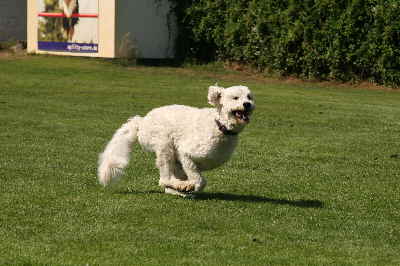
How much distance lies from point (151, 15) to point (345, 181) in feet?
73.6

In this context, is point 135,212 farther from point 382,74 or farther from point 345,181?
point 382,74

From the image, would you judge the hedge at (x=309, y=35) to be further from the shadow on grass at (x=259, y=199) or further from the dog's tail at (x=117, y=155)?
the dog's tail at (x=117, y=155)

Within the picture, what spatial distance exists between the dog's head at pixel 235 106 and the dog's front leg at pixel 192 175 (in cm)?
56

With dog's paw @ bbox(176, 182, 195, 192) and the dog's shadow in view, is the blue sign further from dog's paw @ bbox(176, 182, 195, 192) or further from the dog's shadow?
dog's paw @ bbox(176, 182, 195, 192)

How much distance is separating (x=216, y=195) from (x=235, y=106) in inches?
58.3

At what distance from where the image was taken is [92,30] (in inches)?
1325

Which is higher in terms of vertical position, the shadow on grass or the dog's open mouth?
the dog's open mouth

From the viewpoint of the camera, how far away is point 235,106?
1009 cm

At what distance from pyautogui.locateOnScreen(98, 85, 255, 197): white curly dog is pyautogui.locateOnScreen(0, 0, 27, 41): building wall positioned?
92.4 ft

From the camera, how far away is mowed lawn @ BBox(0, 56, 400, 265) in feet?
27.4

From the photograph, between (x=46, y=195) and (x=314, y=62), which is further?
(x=314, y=62)

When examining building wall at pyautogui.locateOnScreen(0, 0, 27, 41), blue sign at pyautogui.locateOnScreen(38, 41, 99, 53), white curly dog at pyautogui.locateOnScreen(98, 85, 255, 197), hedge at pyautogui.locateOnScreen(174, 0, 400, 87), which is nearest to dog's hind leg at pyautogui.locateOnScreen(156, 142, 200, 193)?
white curly dog at pyautogui.locateOnScreen(98, 85, 255, 197)

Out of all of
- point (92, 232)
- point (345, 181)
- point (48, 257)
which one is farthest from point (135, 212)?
point (345, 181)

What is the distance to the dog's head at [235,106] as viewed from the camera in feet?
33.1
